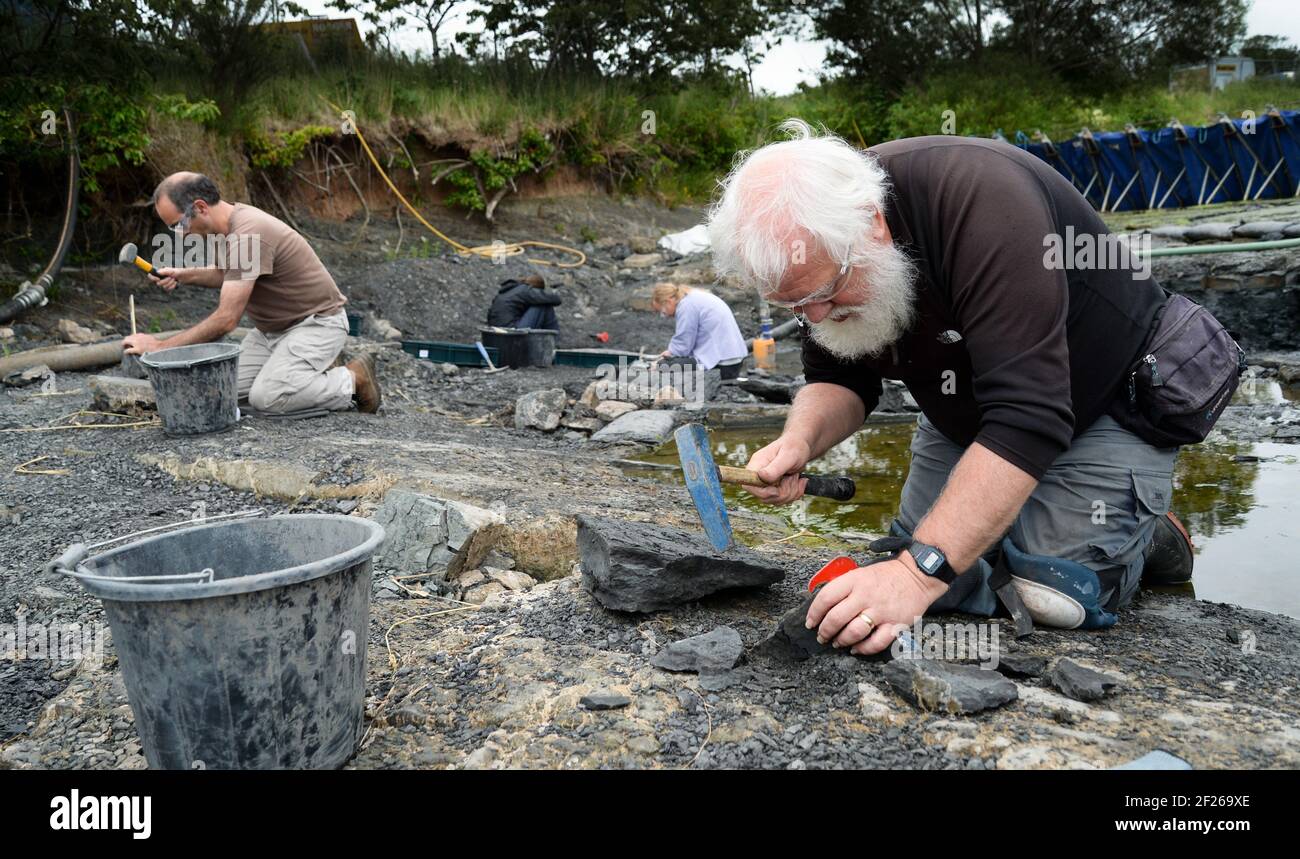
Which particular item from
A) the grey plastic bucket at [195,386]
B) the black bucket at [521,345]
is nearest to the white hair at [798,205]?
the grey plastic bucket at [195,386]

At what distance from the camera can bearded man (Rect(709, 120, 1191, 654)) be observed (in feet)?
7.06

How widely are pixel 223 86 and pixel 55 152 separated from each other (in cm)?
349

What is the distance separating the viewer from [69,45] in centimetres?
909

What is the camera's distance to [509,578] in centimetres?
344

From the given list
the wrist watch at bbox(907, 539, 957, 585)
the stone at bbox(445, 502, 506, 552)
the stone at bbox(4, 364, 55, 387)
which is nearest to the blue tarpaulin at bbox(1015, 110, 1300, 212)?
the stone at bbox(4, 364, 55, 387)

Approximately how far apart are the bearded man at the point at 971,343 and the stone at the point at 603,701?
1.64 feet

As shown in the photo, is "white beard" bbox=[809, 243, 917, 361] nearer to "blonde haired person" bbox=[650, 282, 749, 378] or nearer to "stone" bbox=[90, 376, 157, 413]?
"stone" bbox=[90, 376, 157, 413]

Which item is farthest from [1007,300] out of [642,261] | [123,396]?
[642,261]

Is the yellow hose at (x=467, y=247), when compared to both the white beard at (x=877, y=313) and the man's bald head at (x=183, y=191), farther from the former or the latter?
the white beard at (x=877, y=313)

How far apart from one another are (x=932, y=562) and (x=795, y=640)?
43cm

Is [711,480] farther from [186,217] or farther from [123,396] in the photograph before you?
[123,396]

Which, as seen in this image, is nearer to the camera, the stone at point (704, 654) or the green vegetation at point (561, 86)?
the stone at point (704, 654)

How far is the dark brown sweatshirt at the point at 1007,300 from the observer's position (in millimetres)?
2137
